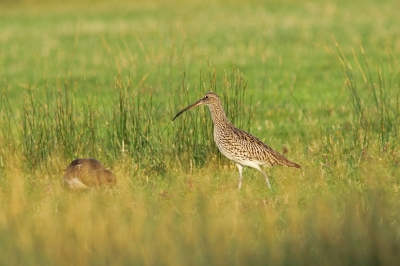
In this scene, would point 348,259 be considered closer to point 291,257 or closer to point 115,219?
point 291,257

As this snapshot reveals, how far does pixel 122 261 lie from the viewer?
5.38m

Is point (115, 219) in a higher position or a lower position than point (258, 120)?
higher

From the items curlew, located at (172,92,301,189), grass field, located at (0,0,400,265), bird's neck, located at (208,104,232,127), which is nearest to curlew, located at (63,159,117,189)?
grass field, located at (0,0,400,265)

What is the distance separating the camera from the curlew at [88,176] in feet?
26.2

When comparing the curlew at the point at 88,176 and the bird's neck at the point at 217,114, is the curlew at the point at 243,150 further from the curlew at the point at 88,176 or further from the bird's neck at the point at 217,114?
the curlew at the point at 88,176

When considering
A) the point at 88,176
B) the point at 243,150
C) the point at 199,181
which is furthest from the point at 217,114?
the point at 88,176

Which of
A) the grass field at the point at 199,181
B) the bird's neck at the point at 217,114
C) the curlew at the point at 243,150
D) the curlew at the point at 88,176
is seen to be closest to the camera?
the grass field at the point at 199,181

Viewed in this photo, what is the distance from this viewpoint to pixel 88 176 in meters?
7.99

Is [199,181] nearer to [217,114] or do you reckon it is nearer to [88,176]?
[217,114]

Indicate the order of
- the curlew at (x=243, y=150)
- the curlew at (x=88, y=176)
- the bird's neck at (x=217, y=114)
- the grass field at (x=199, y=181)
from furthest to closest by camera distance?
1. the bird's neck at (x=217, y=114)
2. the curlew at (x=243, y=150)
3. the curlew at (x=88, y=176)
4. the grass field at (x=199, y=181)

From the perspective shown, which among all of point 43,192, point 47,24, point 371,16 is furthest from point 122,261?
point 47,24

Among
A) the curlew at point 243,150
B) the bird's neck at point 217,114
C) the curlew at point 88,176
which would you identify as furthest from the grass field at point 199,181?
the bird's neck at point 217,114

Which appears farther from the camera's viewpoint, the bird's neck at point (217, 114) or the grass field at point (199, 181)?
the bird's neck at point (217, 114)

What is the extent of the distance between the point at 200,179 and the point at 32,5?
3731 centimetres
